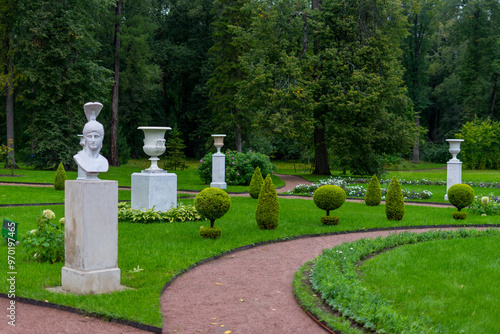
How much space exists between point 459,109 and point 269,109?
3603 centimetres

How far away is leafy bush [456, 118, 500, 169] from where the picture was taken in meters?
39.6

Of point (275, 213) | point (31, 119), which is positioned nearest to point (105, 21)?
point (31, 119)

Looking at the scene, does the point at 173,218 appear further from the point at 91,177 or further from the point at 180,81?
the point at 180,81

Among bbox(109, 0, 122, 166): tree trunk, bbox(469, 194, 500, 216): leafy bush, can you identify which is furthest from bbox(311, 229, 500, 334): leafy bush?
bbox(109, 0, 122, 166): tree trunk

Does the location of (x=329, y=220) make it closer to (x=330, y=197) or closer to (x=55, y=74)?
(x=330, y=197)

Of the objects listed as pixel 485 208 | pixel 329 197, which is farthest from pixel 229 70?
pixel 329 197

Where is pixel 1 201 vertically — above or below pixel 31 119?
below

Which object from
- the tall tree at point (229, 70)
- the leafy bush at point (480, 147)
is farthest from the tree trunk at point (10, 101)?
the leafy bush at point (480, 147)

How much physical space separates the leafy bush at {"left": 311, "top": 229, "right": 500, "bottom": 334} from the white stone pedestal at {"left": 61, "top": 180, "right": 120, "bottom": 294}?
281cm

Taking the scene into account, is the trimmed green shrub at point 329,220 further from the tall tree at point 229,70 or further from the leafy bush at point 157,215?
the tall tree at point 229,70

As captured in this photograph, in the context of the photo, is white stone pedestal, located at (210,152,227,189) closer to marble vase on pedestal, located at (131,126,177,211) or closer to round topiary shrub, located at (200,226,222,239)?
marble vase on pedestal, located at (131,126,177,211)

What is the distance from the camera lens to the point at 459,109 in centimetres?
5488

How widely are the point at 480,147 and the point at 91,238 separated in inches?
1580

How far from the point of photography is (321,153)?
30688mm
